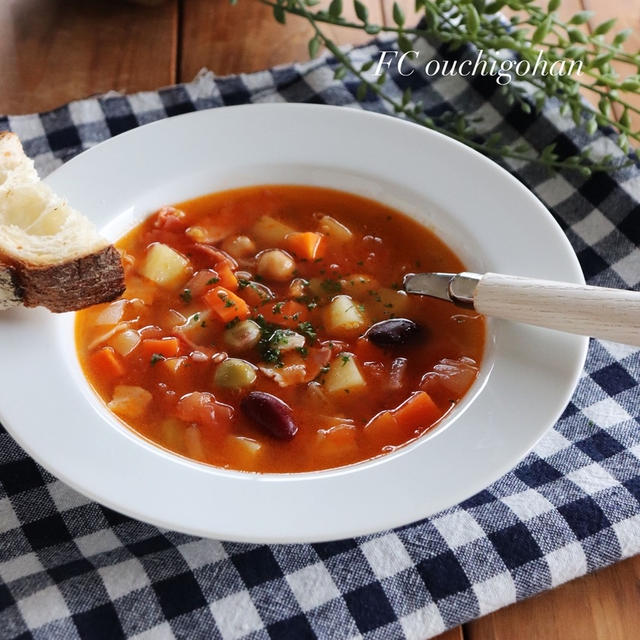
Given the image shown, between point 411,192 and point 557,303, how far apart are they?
0.98 m

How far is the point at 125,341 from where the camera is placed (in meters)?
2.99

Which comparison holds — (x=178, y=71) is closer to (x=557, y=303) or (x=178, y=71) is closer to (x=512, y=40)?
(x=512, y=40)

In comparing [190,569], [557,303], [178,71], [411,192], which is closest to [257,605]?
[190,569]

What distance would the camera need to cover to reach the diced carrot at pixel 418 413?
8.93ft

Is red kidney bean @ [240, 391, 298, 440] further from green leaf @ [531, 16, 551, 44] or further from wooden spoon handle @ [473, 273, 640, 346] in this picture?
green leaf @ [531, 16, 551, 44]

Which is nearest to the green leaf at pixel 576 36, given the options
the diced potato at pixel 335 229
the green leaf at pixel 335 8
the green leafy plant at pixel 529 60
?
the green leafy plant at pixel 529 60

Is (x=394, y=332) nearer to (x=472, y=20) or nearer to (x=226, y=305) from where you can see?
(x=226, y=305)

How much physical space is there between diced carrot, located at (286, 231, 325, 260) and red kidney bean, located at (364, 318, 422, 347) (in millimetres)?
486

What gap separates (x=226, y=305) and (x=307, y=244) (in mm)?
447

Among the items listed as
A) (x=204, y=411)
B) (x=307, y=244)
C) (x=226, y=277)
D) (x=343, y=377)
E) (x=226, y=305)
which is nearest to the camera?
(x=204, y=411)

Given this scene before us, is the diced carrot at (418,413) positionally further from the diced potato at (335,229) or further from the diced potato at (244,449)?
the diced potato at (335,229)

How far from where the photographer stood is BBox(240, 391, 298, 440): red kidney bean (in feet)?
8.79

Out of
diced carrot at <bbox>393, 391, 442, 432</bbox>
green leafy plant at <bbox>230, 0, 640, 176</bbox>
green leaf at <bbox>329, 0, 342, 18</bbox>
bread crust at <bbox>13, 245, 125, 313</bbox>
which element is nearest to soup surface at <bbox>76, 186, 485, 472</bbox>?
diced carrot at <bbox>393, 391, 442, 432</bbox>

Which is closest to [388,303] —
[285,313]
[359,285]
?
[359,285]
